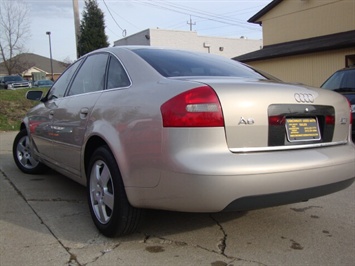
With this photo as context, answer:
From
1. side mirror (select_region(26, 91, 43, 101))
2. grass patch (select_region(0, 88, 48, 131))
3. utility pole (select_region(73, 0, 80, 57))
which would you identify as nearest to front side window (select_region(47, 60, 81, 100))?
side mirror (select_region(26, 91, 43, 101))

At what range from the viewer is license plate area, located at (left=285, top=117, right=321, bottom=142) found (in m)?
2.89

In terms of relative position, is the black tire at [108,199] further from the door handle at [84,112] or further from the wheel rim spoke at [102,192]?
the door handle at [84,112]

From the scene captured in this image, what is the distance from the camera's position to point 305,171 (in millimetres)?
2809

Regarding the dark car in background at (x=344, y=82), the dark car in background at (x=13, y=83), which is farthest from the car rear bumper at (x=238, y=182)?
the dark car in background at (x=13, y=83)

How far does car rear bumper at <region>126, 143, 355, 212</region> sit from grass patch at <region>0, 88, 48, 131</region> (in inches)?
471

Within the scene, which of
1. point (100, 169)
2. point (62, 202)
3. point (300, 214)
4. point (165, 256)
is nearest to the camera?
point (165, 256)

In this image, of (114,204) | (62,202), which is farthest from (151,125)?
(62,202)

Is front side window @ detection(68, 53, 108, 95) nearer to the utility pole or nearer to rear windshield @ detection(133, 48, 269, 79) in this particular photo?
rear windshield @ detection(133, 48, 269, 79)

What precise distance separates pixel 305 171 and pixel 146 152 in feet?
3.74

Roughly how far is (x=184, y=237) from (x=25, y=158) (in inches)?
137

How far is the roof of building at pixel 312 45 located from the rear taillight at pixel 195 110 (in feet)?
49.1

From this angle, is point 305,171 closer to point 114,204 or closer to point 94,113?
point 114,204

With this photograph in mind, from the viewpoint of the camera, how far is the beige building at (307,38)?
56.7 feet

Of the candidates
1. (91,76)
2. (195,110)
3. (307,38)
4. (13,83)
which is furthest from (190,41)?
(195,110)
